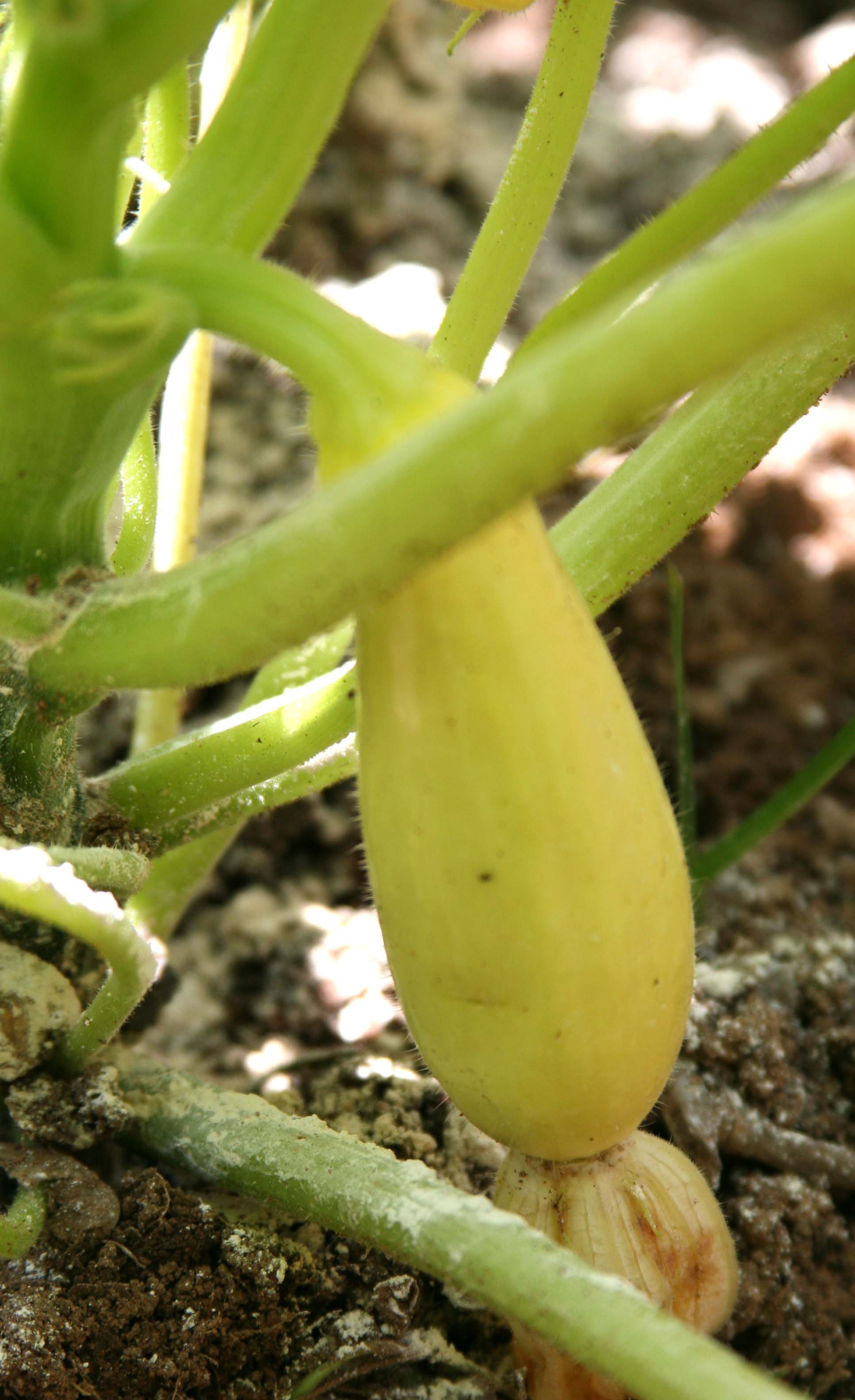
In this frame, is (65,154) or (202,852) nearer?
(65,154)

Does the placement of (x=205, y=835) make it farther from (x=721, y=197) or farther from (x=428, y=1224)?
(x=721, y=197)

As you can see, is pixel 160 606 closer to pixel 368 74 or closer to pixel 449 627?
pixel 449 627

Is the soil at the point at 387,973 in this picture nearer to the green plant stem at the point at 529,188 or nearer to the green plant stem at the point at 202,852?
the green plant stem at the point at 202,852

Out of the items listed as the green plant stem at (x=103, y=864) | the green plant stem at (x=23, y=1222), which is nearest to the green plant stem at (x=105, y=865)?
the green plant stem at (x=103, y=864)

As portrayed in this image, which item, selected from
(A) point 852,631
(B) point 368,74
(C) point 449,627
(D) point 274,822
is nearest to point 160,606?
(C) point 449,627

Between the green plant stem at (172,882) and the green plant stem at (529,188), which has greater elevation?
the green plant stem at (529,188)

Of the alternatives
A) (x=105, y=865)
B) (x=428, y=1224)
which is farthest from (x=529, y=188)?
(x=428, y=1224)
